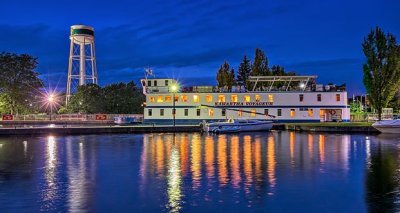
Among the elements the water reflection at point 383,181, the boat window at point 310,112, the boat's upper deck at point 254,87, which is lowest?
the water reflection at point 383,181

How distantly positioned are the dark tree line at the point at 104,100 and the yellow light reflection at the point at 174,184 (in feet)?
228

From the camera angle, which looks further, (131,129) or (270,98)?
(270,98)

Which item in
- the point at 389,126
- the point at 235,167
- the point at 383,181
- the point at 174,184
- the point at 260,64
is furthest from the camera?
the point at 260,64

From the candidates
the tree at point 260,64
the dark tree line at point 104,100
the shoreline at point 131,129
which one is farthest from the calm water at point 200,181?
the dark tree line at point 104,100

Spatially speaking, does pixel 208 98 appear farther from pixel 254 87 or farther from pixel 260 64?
pixel 260 64

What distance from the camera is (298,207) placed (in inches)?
666

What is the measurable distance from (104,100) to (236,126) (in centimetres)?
4537

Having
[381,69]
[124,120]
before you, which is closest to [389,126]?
[381,69]

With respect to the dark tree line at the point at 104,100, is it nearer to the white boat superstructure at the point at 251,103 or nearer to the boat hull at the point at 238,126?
the white boat superstructure at the point at 251,103

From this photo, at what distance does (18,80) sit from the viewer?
85875 mm

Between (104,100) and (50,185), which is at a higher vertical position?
(104,100)

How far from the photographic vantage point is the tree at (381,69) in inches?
2584

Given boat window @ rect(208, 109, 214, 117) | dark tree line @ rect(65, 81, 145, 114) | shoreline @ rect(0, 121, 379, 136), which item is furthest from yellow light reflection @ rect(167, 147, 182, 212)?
dark tree line @ rect(65, 81, 145, 114)

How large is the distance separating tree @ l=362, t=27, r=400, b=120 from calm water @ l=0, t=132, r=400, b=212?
3233 centimetres
